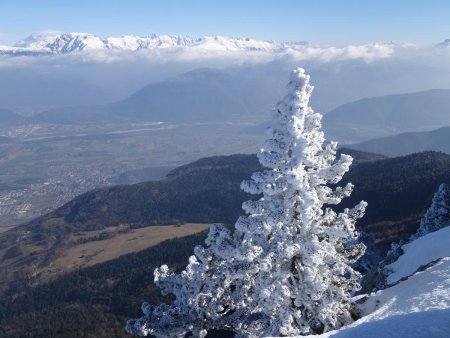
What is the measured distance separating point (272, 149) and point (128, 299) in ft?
337

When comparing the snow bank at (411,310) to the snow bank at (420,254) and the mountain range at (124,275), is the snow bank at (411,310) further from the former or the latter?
the mountain range at (124,275)

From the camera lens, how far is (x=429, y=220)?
213 ft

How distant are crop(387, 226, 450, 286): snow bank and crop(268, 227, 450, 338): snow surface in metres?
13.7

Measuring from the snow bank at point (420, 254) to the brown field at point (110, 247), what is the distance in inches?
5192

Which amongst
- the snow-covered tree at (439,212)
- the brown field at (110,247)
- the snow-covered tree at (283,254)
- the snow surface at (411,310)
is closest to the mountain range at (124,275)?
the brown field at (110,247)

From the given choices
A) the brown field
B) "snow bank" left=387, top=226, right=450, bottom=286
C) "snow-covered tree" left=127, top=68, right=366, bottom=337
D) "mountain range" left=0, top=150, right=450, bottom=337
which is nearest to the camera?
"snow-covered tree" left=127, top=68, right=366, bottom=337

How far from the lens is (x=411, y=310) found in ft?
78.9

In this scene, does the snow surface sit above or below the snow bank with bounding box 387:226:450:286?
above

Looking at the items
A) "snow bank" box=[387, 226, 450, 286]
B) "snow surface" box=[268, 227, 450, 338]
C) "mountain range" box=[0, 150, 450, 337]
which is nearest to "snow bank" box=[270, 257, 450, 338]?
"snow surface" box=[268, 227, 450, 338]

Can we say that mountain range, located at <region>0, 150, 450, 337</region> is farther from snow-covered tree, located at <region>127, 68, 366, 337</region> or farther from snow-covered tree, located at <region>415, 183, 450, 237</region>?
snow-covered tree, located at <region>127, 68, 366, 337</region>

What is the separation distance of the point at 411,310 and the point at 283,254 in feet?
24.6

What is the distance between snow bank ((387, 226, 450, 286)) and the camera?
45.0 metres

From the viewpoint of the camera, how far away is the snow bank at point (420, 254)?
148 ft

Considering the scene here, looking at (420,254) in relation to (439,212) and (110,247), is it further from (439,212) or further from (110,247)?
(110,247)
